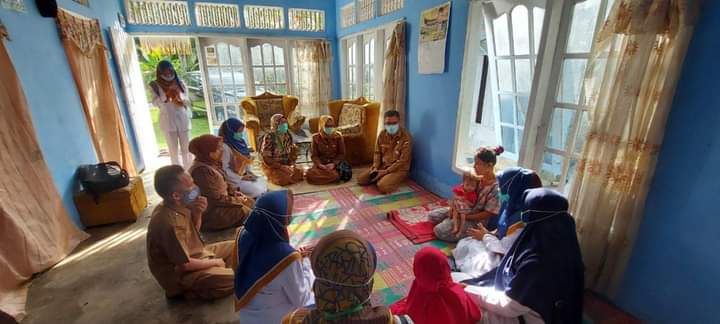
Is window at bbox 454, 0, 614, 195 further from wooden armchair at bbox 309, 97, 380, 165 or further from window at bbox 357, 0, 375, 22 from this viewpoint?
window at bbox 357, 0, 375, 22

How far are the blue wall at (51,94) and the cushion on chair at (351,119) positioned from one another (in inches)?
104

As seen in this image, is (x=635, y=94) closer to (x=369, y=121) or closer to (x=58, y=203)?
(x=369, y=121)

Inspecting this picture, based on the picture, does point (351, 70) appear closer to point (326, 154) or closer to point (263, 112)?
point (263, 112)

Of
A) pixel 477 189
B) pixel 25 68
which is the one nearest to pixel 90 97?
pixel 25 68

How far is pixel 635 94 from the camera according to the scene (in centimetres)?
145

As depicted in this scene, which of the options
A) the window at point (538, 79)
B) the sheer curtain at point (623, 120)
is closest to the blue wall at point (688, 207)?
the sheer curtain at point (623, 120)

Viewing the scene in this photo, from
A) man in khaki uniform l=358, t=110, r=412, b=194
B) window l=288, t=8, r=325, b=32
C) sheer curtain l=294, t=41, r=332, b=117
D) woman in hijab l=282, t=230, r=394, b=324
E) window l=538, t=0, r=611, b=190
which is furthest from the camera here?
sheer curtain l=294, t=41, r=332, b=117

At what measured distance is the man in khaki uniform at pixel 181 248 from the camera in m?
1.56

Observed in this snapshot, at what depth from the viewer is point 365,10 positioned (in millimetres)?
4285

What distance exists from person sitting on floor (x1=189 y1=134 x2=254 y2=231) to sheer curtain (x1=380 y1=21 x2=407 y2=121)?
2.05 meters

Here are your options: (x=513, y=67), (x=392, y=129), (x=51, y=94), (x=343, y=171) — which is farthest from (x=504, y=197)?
(x=51, y=94)

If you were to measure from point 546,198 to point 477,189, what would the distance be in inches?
37.7

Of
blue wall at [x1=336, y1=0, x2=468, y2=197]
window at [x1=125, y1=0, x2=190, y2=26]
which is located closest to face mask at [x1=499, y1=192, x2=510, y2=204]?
blue wall at [x1=336, y1=0, x2=468, y2=197]

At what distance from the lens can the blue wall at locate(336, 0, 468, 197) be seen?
9.17 feet
